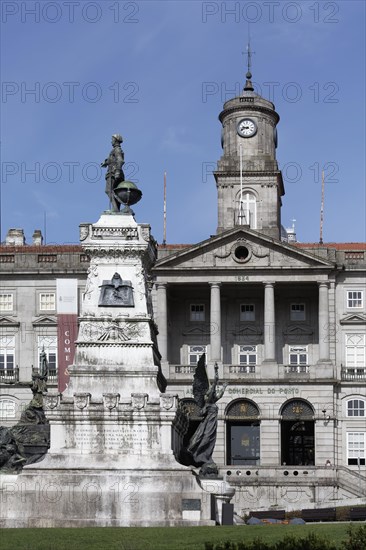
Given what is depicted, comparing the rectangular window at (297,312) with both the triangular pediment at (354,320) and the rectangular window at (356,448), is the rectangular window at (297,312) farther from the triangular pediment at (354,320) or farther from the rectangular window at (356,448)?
the rectangular window at (356,448)

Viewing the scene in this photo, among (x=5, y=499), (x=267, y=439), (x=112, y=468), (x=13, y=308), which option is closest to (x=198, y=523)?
(x=112, y=468)

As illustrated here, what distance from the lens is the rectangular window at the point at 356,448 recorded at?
8469cm

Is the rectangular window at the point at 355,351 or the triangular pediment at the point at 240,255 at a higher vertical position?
the triangular pediment at the point at 240,255

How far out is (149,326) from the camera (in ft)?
136

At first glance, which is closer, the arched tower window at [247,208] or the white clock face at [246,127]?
the arched tower window at [247,208]

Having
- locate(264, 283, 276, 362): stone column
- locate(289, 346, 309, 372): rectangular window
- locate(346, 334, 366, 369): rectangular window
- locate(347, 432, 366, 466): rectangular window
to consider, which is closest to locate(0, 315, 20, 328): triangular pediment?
locate(264, 283, 276, 362): stone column

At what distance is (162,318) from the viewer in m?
86.5

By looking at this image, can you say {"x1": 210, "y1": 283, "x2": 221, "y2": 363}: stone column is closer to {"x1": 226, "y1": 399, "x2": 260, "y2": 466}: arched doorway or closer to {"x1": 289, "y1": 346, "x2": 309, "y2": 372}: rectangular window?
{"x1": 226, "y1": 399, "x2": 260, "y2": 466}: arched doorway

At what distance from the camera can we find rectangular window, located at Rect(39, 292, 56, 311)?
3501 inches

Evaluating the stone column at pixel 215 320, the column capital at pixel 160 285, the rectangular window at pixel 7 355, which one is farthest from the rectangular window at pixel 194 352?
the rectangular window at pixel 7 355

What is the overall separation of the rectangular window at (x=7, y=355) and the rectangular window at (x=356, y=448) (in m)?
20.8

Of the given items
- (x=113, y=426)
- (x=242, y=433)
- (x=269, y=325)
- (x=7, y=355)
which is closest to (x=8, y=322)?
(x=7, y=355)

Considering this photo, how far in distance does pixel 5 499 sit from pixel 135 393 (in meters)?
4.64

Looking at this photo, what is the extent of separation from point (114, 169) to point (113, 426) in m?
8.39
